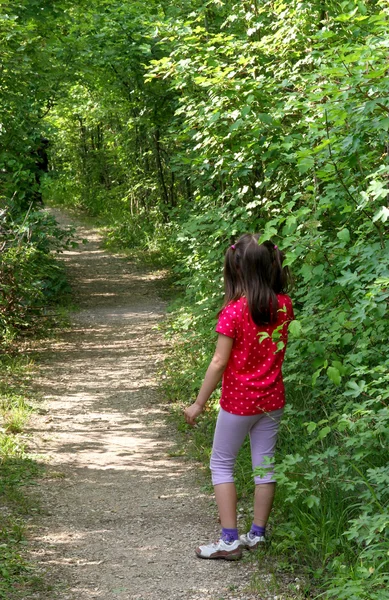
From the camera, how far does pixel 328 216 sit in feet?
16.5

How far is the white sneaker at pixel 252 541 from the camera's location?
408 centimetres

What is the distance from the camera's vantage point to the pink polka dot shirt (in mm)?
3953

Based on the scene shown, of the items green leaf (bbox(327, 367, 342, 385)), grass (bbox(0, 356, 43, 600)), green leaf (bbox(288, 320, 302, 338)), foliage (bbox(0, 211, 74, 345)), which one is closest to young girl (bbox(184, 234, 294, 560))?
green leaf (bbox(288, 320, 302, 338))

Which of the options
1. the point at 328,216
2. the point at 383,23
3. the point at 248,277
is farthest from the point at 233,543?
the point at 383,23

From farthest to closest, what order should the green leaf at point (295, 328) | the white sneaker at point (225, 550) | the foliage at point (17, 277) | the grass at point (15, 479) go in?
the foliage at point (17, 277) → the white sneaker at point (225, 550) → the grass at point (15, 479) → the green leaf at point (295, 328)

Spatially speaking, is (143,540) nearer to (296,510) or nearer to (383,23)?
(296,510)

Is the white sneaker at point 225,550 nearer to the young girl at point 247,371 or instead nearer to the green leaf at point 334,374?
the young girl at point 247,371

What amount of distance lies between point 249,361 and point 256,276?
450mm

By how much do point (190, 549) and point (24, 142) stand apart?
7.55 metres

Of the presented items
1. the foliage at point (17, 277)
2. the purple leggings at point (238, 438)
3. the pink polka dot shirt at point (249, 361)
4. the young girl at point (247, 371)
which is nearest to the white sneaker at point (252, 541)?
the young girl at point (247, 371)

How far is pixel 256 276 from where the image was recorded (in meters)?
3.98

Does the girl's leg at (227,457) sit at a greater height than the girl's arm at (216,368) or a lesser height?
lesser

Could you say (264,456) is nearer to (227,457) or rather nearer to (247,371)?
(227,457)

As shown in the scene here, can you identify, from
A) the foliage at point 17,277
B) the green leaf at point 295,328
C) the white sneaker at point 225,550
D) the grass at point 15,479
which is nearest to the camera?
the green leaf at point 295,328
